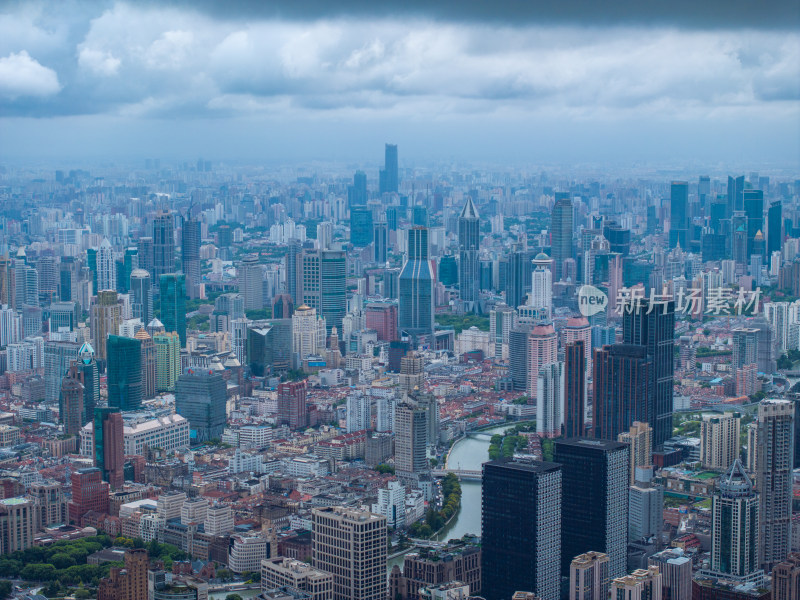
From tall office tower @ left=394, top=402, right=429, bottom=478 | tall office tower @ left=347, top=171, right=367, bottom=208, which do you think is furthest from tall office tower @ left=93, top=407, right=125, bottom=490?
tall office tower @ left=347, top=171, right=367, bottom=208

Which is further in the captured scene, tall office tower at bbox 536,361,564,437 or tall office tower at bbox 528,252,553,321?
tall office tower at bbox 528,252,553,321

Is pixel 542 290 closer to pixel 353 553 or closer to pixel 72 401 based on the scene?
pixel 72 401

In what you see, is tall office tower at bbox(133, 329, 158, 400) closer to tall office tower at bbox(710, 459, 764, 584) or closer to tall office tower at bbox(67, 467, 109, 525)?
tall office tower at bbox(67, 467, 109, 525)

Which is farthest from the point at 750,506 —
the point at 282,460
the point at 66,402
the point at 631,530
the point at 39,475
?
the point at 66,402

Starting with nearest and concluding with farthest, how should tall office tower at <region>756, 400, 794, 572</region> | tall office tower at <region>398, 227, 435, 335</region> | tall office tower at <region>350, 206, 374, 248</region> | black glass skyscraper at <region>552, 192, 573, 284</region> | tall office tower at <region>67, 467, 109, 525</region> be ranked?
tall office tower at <region>756, 400, 794, 572</region> → tall office tower at <region>67, 467, 109, 525</region> → tall office tower at <region>398, 227, 435, 335</region> → black glass skyscraper at <region>552, 192, 573, 284</region> → tall office tower at <region>350, 206, 374, 248</region>

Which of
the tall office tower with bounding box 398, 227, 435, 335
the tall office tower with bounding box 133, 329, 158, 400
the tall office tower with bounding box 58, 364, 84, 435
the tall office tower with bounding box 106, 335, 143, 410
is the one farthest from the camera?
the tall office tower with bounding box 398, 227, 435, 335

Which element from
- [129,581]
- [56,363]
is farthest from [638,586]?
[56,363]
